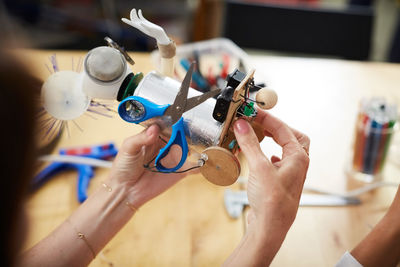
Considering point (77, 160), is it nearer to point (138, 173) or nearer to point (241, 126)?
point (138, 173)

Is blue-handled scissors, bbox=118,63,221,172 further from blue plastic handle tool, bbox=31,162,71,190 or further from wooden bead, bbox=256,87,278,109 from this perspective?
blue plastic handle tool, bbox=31,162,71,190

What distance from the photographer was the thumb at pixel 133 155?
503mm

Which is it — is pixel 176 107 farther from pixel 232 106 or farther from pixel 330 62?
pixel 330 62

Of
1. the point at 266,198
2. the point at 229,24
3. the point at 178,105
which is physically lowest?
the point at 266,198

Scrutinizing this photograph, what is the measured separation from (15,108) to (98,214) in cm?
25

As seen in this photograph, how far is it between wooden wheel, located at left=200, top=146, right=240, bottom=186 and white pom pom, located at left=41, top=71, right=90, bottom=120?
0.19 metres

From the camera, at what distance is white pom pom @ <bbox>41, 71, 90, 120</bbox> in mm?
500

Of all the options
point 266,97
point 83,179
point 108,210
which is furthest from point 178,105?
point 83,179

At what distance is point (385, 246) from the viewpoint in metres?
0.51

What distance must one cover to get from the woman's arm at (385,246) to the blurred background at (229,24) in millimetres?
477

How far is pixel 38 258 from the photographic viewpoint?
0.53 metres

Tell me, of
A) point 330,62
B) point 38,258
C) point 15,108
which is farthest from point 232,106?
point 330,62

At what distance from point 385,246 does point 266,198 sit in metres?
0.22

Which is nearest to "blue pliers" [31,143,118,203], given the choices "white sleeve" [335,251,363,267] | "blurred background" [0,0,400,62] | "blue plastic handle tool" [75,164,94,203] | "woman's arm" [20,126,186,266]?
"blue plastic handle tool" [75,164,94,203]
